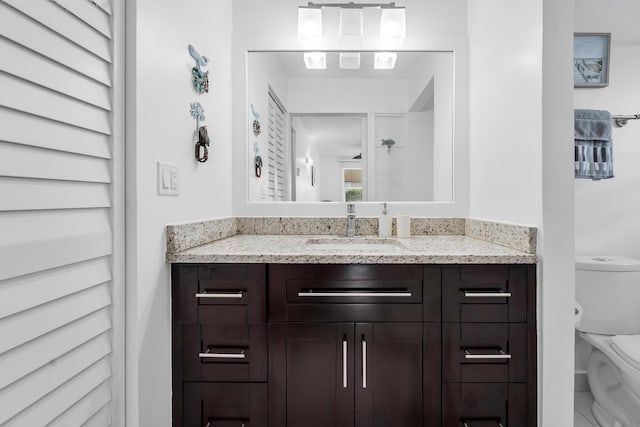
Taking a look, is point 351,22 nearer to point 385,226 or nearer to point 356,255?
point 385,226

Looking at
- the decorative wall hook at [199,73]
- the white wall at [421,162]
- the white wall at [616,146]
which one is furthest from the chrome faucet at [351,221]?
the white wall at [616,146]

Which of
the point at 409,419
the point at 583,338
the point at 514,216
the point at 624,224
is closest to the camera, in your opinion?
the point at 409,419

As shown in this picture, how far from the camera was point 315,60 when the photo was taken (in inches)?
75.3

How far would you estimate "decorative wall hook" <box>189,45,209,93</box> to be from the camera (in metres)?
1.41

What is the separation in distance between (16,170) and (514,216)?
1565 millimetres

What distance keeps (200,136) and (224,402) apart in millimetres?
1057

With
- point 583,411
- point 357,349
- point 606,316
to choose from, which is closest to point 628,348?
point 606,316

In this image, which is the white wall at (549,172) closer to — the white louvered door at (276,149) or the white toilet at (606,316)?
the white toilet at (606,316)

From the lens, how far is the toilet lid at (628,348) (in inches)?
55.8

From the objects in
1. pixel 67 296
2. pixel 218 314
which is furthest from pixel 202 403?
pixel 67 296

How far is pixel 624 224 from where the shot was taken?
190 centimetres

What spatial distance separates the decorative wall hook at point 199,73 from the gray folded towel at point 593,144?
5.94 feet

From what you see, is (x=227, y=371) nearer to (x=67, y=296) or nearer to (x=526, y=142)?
(x=67, y=296)

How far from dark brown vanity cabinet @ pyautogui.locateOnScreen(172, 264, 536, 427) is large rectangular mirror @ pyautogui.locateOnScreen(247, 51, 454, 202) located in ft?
2.46
